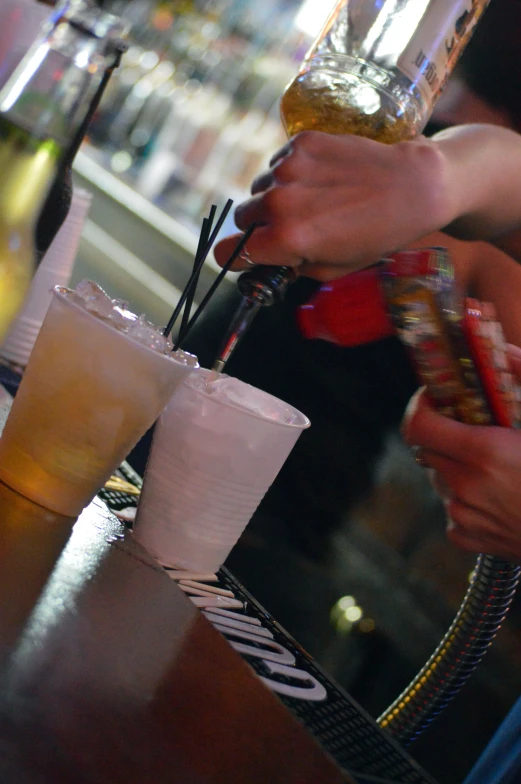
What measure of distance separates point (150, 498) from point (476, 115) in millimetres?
1337

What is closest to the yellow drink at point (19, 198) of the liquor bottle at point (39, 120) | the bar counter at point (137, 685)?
the liquor bottle at point (39, 120)

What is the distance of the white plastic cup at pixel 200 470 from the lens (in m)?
0.63

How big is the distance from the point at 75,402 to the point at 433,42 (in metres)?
0.51

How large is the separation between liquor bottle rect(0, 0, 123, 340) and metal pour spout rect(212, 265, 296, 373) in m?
0.20

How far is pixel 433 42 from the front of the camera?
2.50 ft

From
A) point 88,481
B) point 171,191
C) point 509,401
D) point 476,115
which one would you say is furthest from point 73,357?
point 171,191

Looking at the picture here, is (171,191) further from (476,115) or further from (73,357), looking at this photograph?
(73,357)

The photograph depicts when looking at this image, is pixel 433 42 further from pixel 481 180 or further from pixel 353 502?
pixel 353 502

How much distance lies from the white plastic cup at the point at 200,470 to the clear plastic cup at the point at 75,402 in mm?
76

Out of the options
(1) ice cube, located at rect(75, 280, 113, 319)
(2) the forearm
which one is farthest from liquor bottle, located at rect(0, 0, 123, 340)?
(2) the forearm

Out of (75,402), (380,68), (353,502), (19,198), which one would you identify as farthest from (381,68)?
(353,502)

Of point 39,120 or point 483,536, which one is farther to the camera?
point 483,536

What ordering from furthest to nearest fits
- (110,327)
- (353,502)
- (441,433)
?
(353,502) < (441,433) < (110,327)

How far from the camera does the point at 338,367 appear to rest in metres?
1.75
